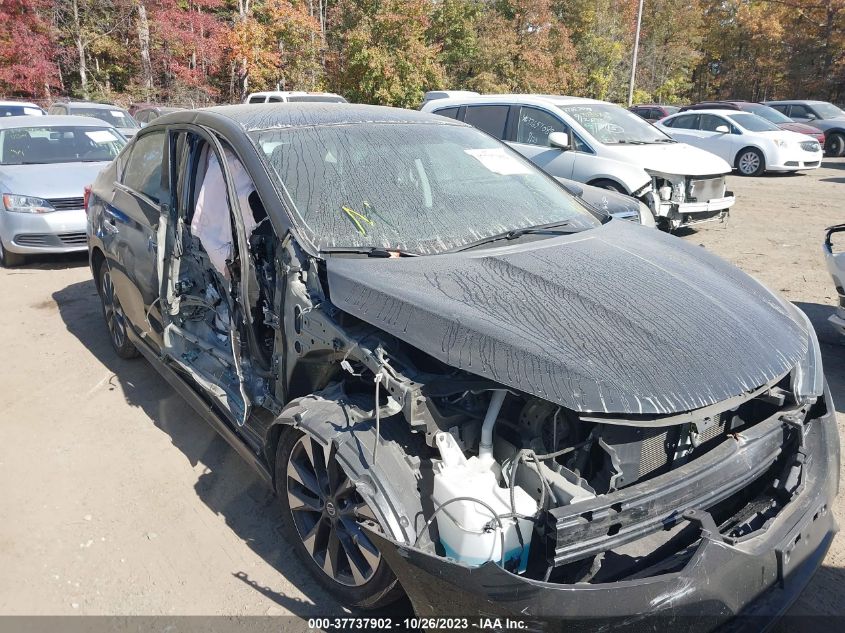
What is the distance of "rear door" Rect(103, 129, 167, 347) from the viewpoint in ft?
12.4

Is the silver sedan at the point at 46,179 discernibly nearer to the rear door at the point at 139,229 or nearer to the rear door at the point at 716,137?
the rear door at the point at 139,229

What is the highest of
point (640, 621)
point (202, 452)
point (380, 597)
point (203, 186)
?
point (203, 186)

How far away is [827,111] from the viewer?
19.7m

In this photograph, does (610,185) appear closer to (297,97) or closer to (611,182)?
(611,182)

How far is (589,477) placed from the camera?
2.11 m

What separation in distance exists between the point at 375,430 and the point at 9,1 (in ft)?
82.8

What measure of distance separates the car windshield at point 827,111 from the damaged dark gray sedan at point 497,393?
2028 cm

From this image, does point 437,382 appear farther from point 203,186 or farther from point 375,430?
point 203,186

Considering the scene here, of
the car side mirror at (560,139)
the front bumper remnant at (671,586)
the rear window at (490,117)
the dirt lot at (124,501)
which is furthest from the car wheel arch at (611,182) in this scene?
the front bumper remnant at (671,586)

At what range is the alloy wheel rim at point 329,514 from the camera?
2.33 m

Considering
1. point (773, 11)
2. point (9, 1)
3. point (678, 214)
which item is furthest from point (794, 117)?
point (9, 1)

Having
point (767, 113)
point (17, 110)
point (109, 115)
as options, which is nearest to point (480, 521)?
point (109, 115)

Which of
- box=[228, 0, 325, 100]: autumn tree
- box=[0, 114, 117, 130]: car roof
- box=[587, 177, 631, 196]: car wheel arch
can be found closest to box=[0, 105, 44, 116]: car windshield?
box=[0, 114, 117, 130]: car roof

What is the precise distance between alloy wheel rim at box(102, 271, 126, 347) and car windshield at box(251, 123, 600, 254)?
7.46 feet
